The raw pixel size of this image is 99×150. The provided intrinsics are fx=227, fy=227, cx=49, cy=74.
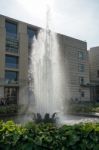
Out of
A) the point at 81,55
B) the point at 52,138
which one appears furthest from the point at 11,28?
the point at 52,138

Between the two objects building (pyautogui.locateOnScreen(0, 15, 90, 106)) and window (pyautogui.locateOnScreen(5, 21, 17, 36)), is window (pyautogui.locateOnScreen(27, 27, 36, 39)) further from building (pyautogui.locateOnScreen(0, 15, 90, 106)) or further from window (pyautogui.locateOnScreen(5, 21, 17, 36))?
window (pyautogui.locateOnScreen(5, 21, 17, 36))

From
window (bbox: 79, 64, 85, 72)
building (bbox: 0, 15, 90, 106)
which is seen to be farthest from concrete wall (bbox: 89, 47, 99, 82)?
building (bbox: 0, 15, 90, 106)

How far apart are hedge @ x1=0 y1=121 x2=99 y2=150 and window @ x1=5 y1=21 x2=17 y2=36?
3439 cm

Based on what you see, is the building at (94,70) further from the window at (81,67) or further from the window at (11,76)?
the window at (11,76)

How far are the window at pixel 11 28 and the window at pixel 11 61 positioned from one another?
14.1 feet

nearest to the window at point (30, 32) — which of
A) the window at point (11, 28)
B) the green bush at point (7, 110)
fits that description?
the window at point (11, 28)

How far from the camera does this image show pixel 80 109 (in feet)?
87.5

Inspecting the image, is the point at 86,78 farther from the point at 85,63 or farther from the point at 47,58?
the point at 47,58

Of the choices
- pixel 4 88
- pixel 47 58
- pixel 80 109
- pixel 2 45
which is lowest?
pixel 80 109

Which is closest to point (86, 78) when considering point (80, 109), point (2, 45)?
point (2, 45)

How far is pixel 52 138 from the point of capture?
590cm

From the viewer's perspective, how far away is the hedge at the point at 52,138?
581cm

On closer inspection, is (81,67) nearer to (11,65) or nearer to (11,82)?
(11,65)

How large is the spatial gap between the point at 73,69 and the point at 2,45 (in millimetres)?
18168
